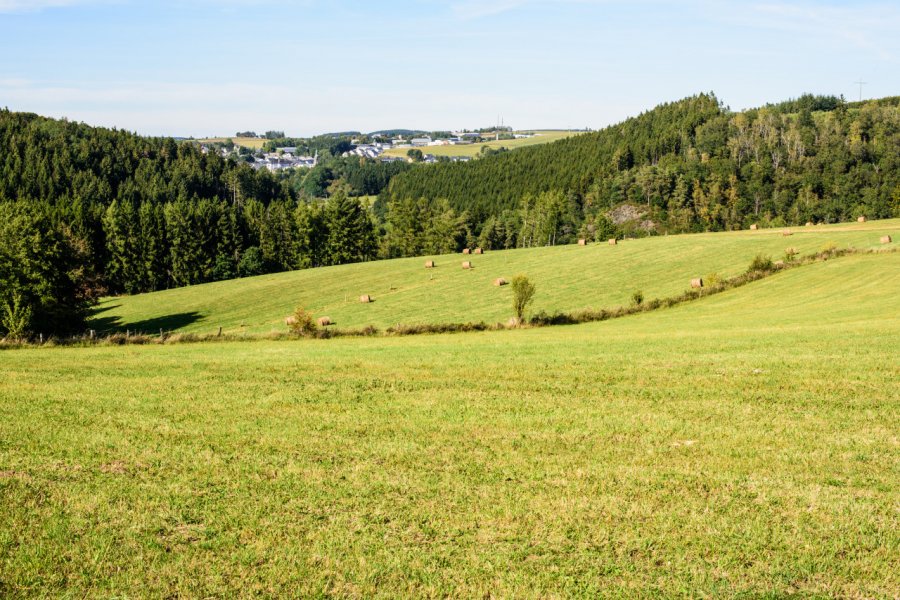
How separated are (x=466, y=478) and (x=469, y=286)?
59030 mm

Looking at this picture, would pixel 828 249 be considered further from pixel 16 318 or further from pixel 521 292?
pixel 16 318

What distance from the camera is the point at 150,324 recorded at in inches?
2852

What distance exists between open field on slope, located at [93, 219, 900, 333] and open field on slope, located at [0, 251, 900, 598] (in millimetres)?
34109

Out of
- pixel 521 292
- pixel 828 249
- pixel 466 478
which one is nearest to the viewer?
pixel 466 478

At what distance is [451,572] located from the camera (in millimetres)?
9328

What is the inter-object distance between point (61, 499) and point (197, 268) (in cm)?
11269

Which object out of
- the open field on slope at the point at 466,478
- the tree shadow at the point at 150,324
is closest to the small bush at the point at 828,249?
the open field on slope at the point at 466,478

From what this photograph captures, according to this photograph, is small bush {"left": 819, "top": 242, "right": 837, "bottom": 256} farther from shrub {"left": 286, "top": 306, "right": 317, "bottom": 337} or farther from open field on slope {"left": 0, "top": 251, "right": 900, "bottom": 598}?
shrub {"left": 286, "top": 306, "right": 317, "bottom": 337}

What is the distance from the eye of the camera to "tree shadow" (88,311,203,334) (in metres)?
69.2

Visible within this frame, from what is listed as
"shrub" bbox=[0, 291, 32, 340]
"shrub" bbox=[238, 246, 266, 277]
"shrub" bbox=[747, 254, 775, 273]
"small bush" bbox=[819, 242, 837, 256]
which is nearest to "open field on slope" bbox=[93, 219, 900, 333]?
"small bush" bbox=[819, 242, 837, 256]

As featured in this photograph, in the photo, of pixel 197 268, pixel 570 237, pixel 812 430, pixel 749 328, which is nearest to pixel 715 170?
pixel 570 237

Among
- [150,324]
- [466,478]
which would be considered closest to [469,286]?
[150,324]

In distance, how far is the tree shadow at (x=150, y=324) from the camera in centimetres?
6925

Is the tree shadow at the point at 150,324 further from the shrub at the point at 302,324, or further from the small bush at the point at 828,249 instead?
the small bush at the point at 828,249
